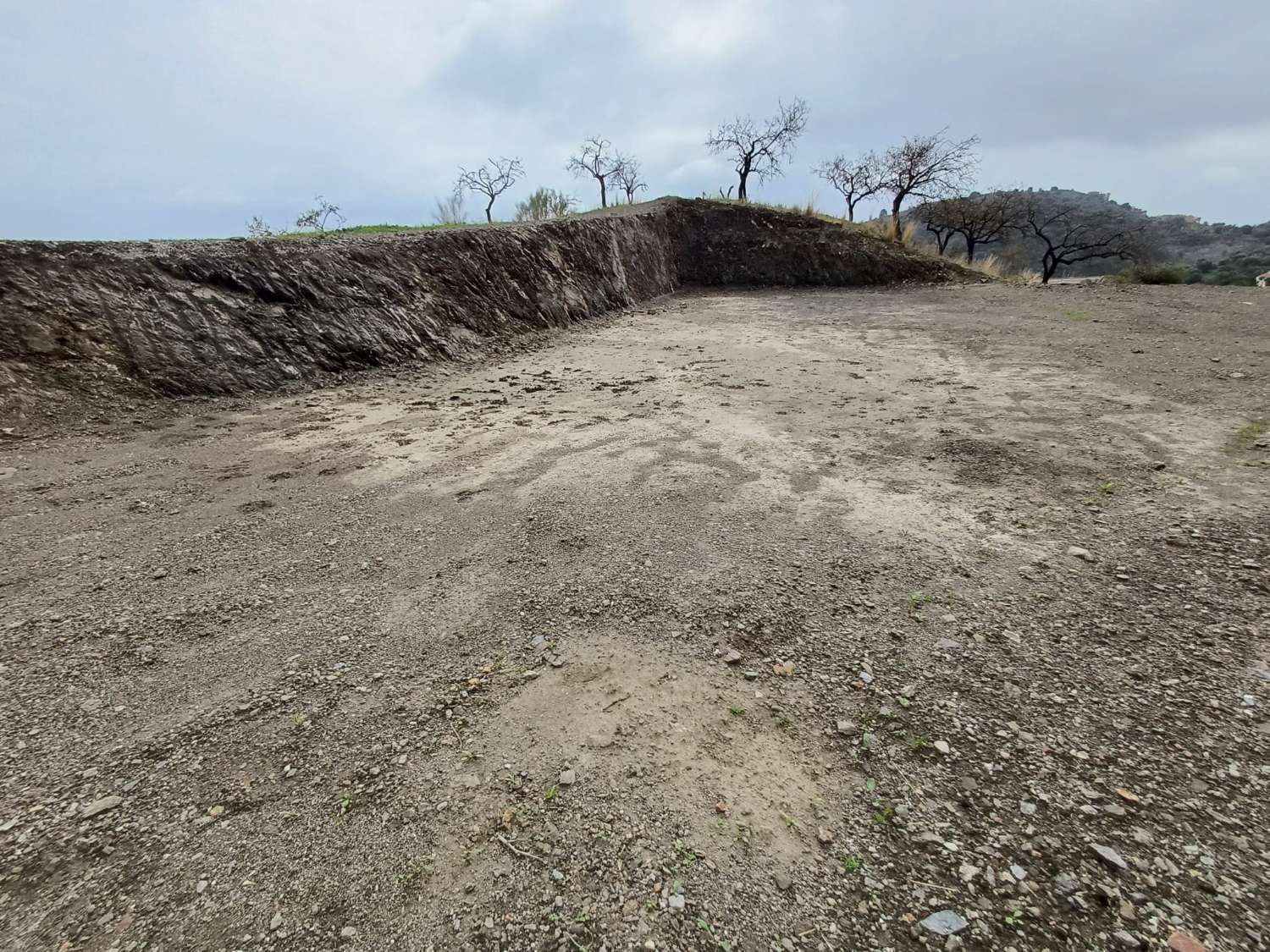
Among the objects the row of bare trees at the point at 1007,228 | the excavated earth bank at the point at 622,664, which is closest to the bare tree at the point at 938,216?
the row of bare trees at the point at 1007,228

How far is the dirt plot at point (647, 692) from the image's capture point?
158 centimetres

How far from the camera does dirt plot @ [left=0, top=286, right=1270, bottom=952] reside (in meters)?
1.58

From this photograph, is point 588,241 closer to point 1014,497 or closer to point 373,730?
point 1014,497

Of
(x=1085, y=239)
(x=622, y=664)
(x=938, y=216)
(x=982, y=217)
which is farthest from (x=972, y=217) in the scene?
(x=622, y=664)

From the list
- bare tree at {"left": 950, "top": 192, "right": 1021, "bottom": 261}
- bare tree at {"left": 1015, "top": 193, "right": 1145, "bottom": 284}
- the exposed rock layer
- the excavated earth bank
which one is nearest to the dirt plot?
the excavated earth bank

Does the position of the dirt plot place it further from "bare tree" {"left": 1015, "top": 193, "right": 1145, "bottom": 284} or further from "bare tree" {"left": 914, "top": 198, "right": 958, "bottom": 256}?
"bare tree" {"left": 914, "top": 198, "right": 958, "bottom": 256}

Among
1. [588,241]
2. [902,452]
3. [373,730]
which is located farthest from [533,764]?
[588,241]

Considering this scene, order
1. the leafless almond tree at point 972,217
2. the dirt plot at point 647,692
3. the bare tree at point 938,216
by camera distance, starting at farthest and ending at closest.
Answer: the bare tree at point 938,216 → the leafless almond tree at point 972,217 → the dirt plot at point 647,692

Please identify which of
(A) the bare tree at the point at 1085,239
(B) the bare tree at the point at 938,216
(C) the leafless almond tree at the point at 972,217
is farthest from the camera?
(B) the bare tree at the point at 938,216

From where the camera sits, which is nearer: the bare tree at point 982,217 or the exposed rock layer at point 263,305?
the exposed rock layer at point 263,305

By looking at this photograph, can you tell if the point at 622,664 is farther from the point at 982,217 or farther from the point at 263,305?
the point at 982,217

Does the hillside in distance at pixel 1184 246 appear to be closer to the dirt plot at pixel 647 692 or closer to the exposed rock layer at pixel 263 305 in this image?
the exposed rock layer at pixel 263 305

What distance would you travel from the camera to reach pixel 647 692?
233cm

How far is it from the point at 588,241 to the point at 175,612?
12.4 meters
